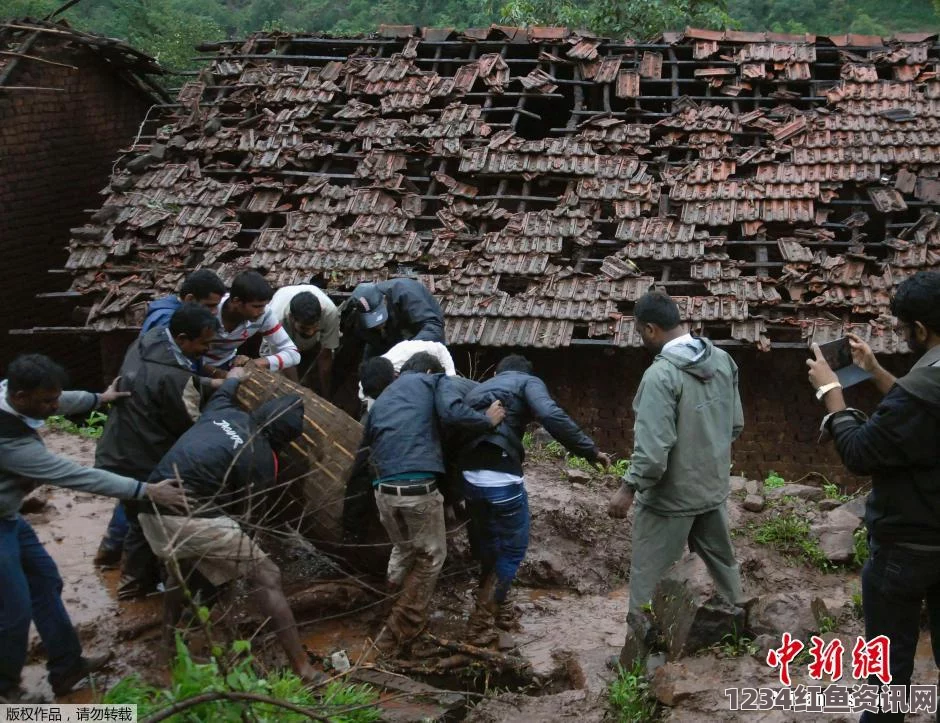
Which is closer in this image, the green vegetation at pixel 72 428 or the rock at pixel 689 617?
the rock at pixel 689 617

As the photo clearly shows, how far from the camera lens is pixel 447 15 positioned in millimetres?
25656

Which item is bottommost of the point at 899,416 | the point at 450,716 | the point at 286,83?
the point at 450,716

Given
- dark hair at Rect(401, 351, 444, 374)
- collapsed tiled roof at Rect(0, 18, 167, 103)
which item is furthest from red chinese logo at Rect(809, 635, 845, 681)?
collapsed tiled roof at Rect(0, 18, 167, 103)

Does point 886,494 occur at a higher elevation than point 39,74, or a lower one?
lower

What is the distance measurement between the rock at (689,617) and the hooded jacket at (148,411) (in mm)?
2849

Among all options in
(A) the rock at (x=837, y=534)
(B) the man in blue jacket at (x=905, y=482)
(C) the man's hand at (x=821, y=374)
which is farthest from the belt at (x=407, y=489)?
(A) the rock at (x=837, y=534)

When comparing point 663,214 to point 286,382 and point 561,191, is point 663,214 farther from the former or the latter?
point 286,382

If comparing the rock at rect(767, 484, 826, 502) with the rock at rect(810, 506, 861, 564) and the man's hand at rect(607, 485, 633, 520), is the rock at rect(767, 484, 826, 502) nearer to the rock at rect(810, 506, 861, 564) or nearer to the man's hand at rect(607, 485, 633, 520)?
the rock at rect(810, 506, 861, 564)

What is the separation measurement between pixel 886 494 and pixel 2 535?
13.1ft

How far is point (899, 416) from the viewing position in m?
3.78

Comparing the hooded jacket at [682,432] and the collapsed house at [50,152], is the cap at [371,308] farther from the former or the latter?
the collapsed house at [50,152]

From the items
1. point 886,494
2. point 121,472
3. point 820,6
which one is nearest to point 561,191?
point 121,472

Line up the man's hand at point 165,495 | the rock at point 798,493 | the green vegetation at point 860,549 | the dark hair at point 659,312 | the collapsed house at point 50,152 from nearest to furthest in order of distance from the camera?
1. the man's hand at point 165,495
2. the dark hair at point 659,312
3. the green vegetation at point 860,549
4. the rock at point 798,493
5. the collapsed house at point 50,152

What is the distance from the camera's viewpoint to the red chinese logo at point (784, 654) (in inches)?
186
